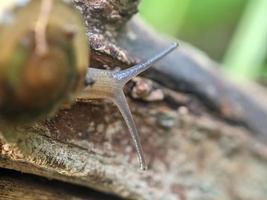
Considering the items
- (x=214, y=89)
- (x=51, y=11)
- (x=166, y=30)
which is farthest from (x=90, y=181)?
(x=166, y=30)

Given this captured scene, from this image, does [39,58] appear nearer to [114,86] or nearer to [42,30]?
[42,30]

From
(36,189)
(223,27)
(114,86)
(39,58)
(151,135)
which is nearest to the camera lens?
(39,58)

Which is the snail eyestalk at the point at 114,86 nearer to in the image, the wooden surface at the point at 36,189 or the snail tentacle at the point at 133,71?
the snail tentacle at the point at 133,71

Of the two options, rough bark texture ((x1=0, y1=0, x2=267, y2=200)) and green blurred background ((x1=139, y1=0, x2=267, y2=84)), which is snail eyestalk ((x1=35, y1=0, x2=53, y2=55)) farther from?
green blurred background ((x1=139, y1=0, x2=267, y2=84))

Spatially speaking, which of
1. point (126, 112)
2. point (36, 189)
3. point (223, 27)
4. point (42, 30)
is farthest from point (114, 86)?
point (223, 27)

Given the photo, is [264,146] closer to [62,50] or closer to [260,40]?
[260,40]

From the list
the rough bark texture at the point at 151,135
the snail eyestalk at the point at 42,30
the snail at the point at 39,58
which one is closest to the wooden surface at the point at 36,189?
the rough bark texture at the point at 151,135
